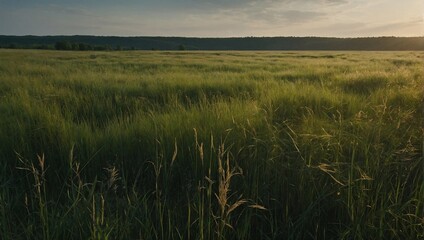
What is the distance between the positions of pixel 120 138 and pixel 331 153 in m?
1.60

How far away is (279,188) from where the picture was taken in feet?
6.74

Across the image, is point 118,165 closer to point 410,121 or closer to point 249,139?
point 249,139

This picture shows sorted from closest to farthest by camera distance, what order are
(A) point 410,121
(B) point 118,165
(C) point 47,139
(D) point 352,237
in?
(D) point 352,237 < (B) point 118,165 < (C) point 47,139 < (A) point 410,121

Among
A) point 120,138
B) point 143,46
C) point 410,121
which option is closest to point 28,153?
point 120,138

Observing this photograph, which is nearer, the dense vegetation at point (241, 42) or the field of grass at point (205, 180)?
the field of grass at point (205, 180)

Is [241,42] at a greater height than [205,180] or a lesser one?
greater

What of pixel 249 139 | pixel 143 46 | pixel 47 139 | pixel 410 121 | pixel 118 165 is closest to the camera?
pixel 118 165

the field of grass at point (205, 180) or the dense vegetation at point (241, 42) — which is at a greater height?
the dense vegetation at point (241, 42)

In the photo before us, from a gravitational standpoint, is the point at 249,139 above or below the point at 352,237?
above

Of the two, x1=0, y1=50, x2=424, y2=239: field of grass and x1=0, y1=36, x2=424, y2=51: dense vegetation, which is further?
x1=0, y1=36, x2=424, y2=51: dense vegetation

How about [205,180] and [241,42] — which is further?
[241,42]

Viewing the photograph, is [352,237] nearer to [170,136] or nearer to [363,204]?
[363,204]

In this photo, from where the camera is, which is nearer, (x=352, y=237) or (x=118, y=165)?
(x=352, y=237)

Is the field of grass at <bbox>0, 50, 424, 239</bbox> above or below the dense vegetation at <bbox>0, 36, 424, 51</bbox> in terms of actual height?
below
